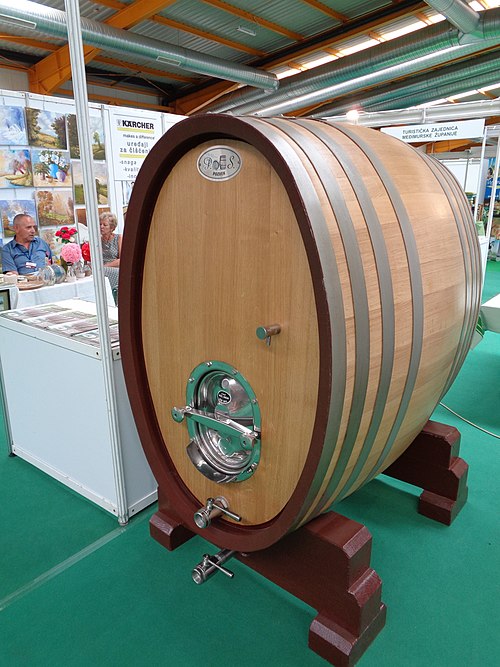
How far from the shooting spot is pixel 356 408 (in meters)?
1.30

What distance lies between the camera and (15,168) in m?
5.77

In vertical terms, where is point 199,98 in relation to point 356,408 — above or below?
above

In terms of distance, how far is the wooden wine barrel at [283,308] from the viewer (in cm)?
124

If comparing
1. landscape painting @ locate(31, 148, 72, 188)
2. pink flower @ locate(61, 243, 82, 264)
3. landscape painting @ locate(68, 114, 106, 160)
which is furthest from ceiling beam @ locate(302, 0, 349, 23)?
pink flower @ locate(61, 243, 82, 264)

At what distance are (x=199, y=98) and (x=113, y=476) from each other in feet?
36.1

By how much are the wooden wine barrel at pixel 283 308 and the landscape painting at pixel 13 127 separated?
188 inches

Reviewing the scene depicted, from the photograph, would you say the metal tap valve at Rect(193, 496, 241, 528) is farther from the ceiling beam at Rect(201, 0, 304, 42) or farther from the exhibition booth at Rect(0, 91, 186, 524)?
the ceiling beam at Rect(201, 0, 304, 42)

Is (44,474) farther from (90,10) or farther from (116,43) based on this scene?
(90,10)

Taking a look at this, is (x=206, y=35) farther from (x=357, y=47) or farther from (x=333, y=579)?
(x=333, y=579)

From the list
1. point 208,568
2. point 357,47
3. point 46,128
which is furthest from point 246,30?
point 208,568

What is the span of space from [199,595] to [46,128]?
5.59m

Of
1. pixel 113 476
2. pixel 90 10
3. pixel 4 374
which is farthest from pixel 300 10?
pixel 113 476

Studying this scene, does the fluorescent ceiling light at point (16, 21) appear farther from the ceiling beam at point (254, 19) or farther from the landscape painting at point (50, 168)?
the ceiling beam at point (254, 19)

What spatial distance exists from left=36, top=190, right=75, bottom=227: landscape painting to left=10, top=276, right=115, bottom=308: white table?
225 cm
